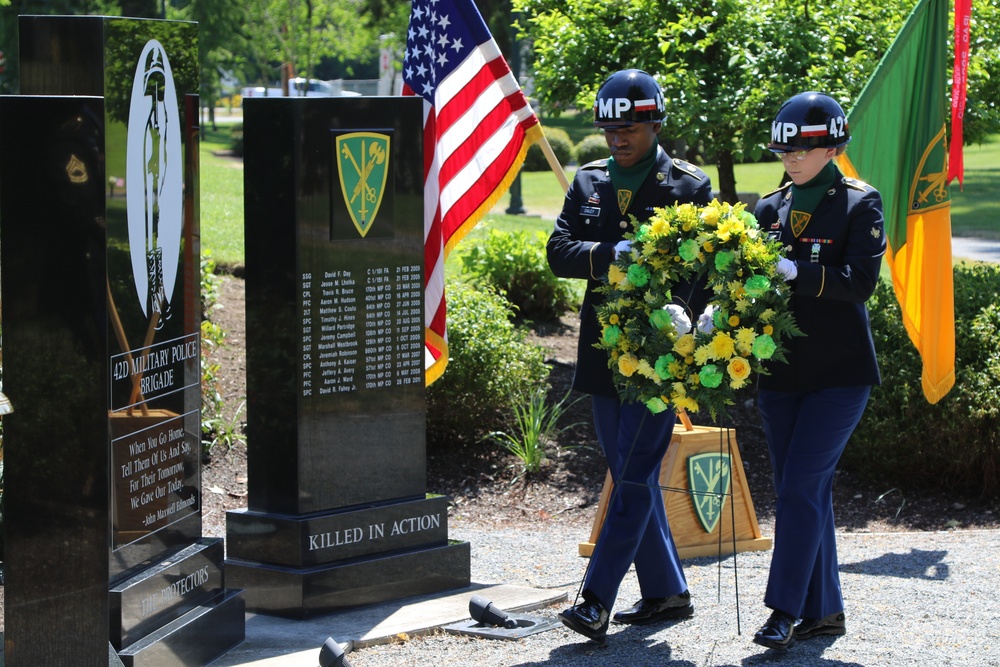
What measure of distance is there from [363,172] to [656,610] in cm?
217

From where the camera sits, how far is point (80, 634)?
12.9ft

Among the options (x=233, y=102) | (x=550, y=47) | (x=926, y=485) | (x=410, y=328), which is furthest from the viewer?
(x=233, y=102)

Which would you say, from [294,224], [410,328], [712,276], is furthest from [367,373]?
[712,276]

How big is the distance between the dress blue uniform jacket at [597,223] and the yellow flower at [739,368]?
49 centimetres

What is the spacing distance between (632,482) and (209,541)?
1.62 metres

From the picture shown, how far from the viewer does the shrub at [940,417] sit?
7426 mm

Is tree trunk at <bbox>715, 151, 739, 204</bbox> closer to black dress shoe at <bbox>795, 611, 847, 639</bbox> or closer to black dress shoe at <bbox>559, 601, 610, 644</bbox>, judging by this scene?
black dress shoe at <bbox>795, 611, 847, 639</bbox>

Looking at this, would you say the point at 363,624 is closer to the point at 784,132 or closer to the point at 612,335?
the point at 612,335

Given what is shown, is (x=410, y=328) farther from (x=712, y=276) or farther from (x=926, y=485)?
(x=926, y=485)

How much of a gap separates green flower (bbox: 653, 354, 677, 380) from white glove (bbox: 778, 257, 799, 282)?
483 mm

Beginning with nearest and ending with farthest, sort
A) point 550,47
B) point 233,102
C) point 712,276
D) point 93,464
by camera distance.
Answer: point 93,464
point 712,276
point 550,47
point 233,102

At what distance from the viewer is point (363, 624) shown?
16.8 feet

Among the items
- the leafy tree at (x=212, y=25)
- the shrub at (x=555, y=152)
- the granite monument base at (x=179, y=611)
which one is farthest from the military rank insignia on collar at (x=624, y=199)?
the shrub at (x=555, y=152)

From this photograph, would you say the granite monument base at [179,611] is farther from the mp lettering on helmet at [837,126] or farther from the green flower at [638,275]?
the mp lettering on helmet at [837,126]
